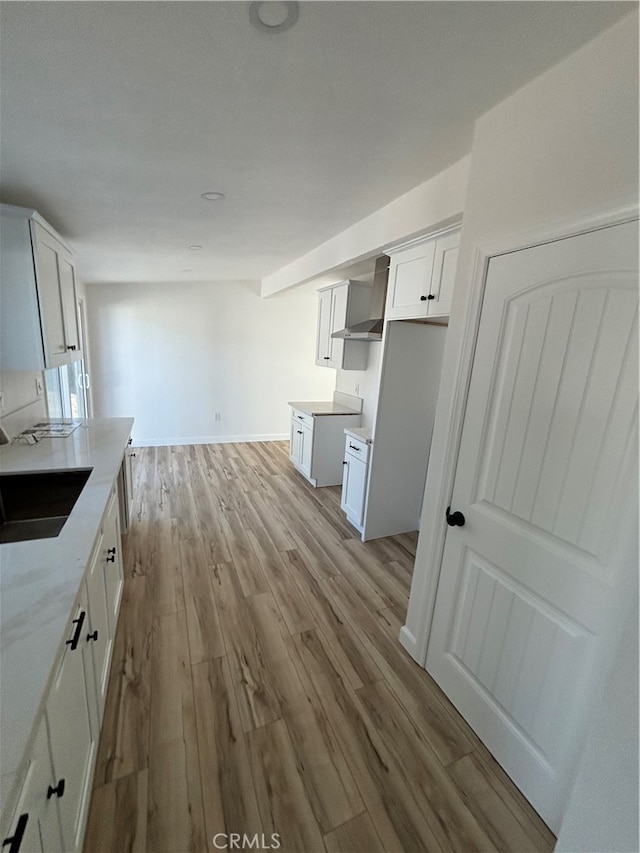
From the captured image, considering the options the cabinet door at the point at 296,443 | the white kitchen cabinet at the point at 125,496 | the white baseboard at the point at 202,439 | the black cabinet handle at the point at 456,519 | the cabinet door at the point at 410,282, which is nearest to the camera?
the black cabinet handle at the point at 456,519

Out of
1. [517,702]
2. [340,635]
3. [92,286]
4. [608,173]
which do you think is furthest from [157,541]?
[92,286]

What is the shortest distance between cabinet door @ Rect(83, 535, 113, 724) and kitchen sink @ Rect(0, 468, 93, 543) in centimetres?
43

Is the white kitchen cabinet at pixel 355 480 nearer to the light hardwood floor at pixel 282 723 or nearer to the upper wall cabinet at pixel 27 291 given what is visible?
the light hardwood floor at pixel 282 723

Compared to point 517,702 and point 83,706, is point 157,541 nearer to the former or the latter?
point 83,706

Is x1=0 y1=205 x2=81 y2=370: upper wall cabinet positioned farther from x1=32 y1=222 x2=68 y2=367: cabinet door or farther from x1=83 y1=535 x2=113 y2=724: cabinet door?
x1=83 y1=535 x2=113 y2=724: cabinet door

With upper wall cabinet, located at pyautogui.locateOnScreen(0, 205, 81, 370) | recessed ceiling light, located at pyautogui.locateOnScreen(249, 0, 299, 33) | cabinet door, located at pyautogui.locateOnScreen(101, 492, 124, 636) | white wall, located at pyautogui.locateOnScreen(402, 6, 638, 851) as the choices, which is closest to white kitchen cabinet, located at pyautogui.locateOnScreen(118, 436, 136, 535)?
cabinet door, located at pyautogui.locateOnScreen(101, 492, 124, 636)

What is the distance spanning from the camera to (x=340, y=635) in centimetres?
209

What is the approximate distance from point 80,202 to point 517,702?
322 cm

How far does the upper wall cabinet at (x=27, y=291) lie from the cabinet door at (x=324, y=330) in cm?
258

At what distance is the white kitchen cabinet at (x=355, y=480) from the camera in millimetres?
3115

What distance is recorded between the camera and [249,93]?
46.0 inches

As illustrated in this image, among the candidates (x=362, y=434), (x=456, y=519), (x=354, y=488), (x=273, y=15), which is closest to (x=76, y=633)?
(x=456, y=519)
